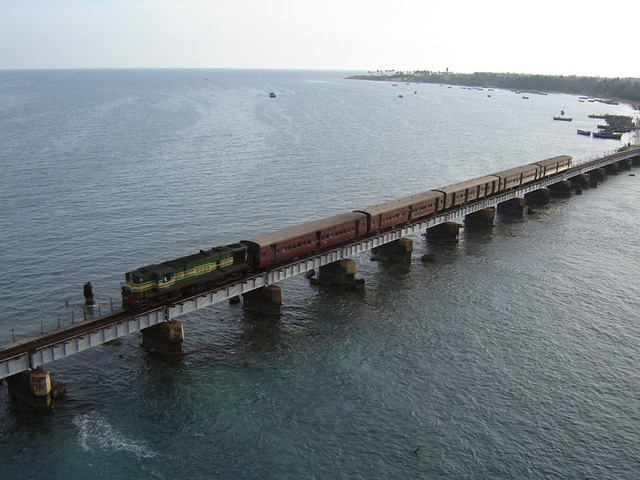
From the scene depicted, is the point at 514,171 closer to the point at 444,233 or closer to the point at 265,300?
the point at 444,233

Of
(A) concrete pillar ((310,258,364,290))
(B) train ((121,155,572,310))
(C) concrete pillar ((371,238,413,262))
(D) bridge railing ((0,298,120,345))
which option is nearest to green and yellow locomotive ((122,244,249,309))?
(B) train ((121,155,572,310))

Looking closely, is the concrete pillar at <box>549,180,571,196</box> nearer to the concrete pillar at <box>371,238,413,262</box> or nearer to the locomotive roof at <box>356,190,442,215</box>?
the locomotive roof at <box>356,190,442,215</box>

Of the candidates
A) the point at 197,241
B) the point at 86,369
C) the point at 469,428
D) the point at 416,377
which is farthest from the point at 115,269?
the point at 469,428

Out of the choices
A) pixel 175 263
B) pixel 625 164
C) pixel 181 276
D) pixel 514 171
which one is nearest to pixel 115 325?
pixel 181 276

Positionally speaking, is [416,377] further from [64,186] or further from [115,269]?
[64,186]

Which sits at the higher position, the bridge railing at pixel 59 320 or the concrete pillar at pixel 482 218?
the concrete pillar at pixel 482 218

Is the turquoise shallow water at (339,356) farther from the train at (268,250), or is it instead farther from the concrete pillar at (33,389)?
the train at (268,250)

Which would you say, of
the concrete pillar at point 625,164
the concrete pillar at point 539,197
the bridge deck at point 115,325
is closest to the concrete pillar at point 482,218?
the concrete pillar at point 539,197
